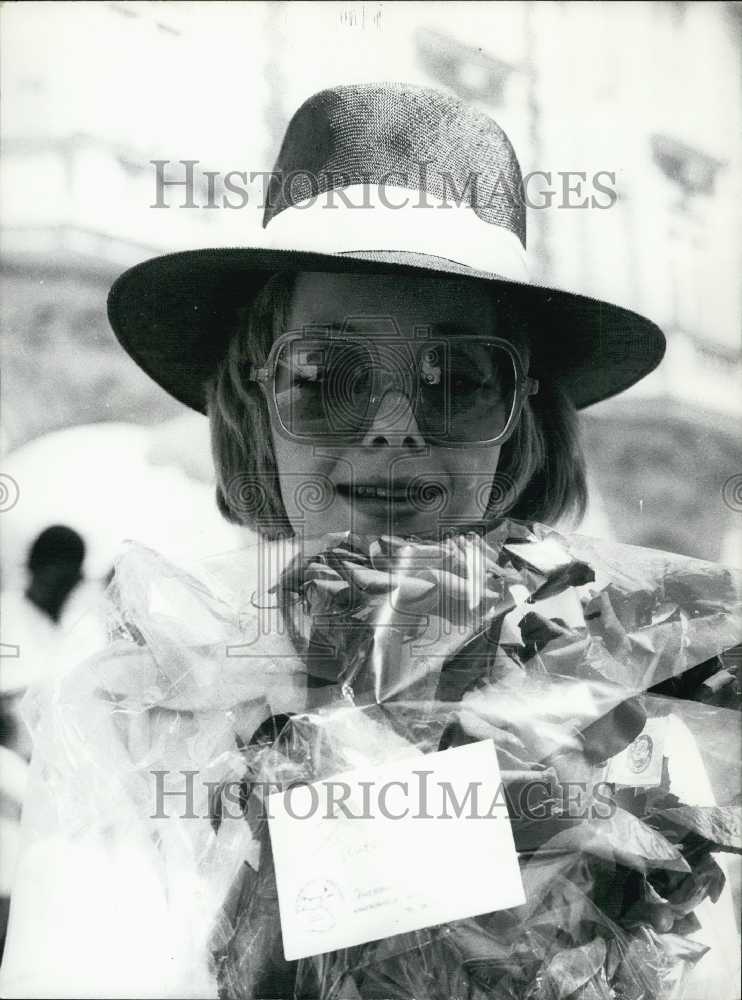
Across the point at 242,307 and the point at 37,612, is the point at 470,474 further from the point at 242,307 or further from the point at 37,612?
the point at 37,612

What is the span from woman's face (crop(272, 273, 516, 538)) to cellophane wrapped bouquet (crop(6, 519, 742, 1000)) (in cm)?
7

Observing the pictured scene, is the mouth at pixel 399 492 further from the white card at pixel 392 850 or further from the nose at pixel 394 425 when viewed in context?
the white card at pixel 392 850

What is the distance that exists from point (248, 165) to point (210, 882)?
0.76 meters

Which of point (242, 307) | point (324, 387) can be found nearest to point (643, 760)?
point (324, 387)

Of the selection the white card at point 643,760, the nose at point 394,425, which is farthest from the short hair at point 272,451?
the white card at point 643,760

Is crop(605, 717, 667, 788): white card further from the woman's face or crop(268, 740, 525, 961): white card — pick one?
the woman's face

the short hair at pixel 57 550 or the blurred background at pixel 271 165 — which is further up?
the blurred background at pixel 271 165

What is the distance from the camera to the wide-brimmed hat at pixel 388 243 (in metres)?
0.91

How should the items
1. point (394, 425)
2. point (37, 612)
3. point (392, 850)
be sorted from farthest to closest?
point (37, 612), point (394, 425), point (392, 850)

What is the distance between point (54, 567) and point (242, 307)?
355mm

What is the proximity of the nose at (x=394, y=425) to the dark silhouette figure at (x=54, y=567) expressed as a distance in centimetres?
35

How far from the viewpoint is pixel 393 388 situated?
2.96 feet

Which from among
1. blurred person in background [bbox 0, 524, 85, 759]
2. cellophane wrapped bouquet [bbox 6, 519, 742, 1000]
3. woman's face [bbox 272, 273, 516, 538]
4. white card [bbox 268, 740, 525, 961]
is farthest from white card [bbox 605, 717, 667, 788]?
blurred person in background [bbox 0, 524, 85, 759]

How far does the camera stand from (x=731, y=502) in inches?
40.5
